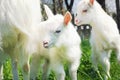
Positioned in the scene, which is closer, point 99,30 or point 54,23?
point 54,23

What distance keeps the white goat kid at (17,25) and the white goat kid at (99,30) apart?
1.68m

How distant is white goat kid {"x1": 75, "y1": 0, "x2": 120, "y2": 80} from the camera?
7.40 m

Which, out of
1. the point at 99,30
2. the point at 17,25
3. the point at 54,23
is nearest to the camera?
the point at 17,25

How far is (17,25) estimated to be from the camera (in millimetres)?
5648

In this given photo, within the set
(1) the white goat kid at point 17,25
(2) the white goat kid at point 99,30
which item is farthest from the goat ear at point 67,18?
(2) the white goat kid at point 99,30

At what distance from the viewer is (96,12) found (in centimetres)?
762

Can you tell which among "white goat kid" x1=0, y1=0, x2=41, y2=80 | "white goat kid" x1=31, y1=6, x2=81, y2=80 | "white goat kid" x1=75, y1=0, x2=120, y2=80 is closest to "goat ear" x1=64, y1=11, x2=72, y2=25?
"white goat kid" x1=31, y1=6, x2=81, y2=80

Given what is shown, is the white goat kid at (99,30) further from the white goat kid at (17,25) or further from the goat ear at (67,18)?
the white goat kid at (17,25)

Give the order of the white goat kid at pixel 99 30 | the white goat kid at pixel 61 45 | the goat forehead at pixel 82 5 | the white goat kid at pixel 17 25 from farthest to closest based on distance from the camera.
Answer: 1. the goat forehead at pixel 82 5
2. the white goat kid at pixel 99 30
3. the white goat kid at pixel 61 45
4. the white goat kid at pixel 17 25

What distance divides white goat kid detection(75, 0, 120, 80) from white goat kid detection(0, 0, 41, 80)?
1683 millimetres

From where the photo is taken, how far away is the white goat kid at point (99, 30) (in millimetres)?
7402

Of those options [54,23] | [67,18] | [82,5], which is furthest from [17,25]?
[82,5]

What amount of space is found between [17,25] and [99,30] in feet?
7.15

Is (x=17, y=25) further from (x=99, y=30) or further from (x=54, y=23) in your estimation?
(x=99, y=30)
